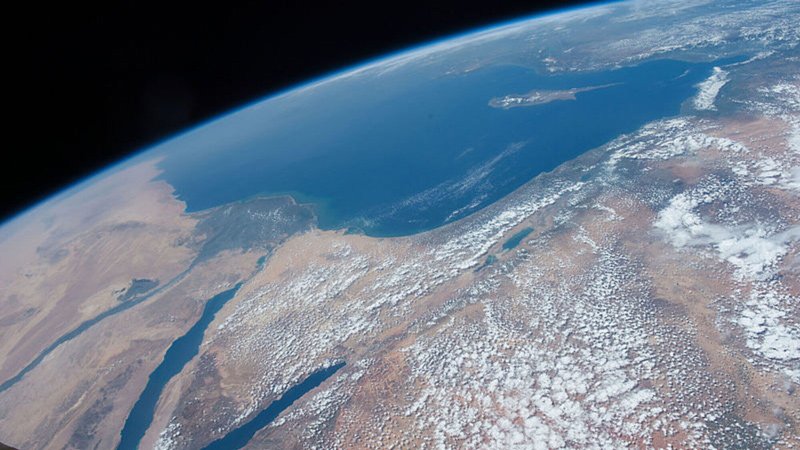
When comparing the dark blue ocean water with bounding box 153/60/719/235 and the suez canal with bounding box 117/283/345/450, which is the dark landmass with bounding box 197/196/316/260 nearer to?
the dark blue ocean water with bounding box 153/60/719/235

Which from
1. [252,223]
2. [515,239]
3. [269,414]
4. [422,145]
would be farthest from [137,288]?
[422,145]

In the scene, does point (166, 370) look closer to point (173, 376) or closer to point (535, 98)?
point (173, 376)

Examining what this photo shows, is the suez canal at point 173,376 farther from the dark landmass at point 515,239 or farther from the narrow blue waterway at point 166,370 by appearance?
the dark landmass at point 515,239

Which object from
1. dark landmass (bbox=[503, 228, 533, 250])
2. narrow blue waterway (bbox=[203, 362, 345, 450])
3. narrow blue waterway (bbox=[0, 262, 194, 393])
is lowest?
narrow blue waterway (bbox=[203, 362, 345, 450])

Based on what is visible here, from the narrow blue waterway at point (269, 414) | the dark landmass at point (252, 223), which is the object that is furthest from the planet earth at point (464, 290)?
the dark landmass at point (252, 223)

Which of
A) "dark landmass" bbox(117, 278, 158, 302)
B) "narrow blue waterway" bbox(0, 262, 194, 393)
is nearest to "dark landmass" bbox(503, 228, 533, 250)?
"narrow blue waterway" bbox(0, 262, 194, 393)

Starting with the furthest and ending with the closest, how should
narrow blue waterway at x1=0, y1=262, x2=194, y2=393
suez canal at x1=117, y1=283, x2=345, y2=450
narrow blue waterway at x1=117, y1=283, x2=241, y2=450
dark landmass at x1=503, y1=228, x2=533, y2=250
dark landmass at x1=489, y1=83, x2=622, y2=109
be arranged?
dark landmass at x1=489, y1=83, x2=622, y2=109, dark landmass at x1=503, y1=228, x2=533, y2=250, narrow blue waterway at x1=0, y1=262, x2=194, y2=393, narrow blue waterway at x1=117, y1=283, x2=241, y2=450, suez canal at x1=117, y1=283, x2=345, y2=450
